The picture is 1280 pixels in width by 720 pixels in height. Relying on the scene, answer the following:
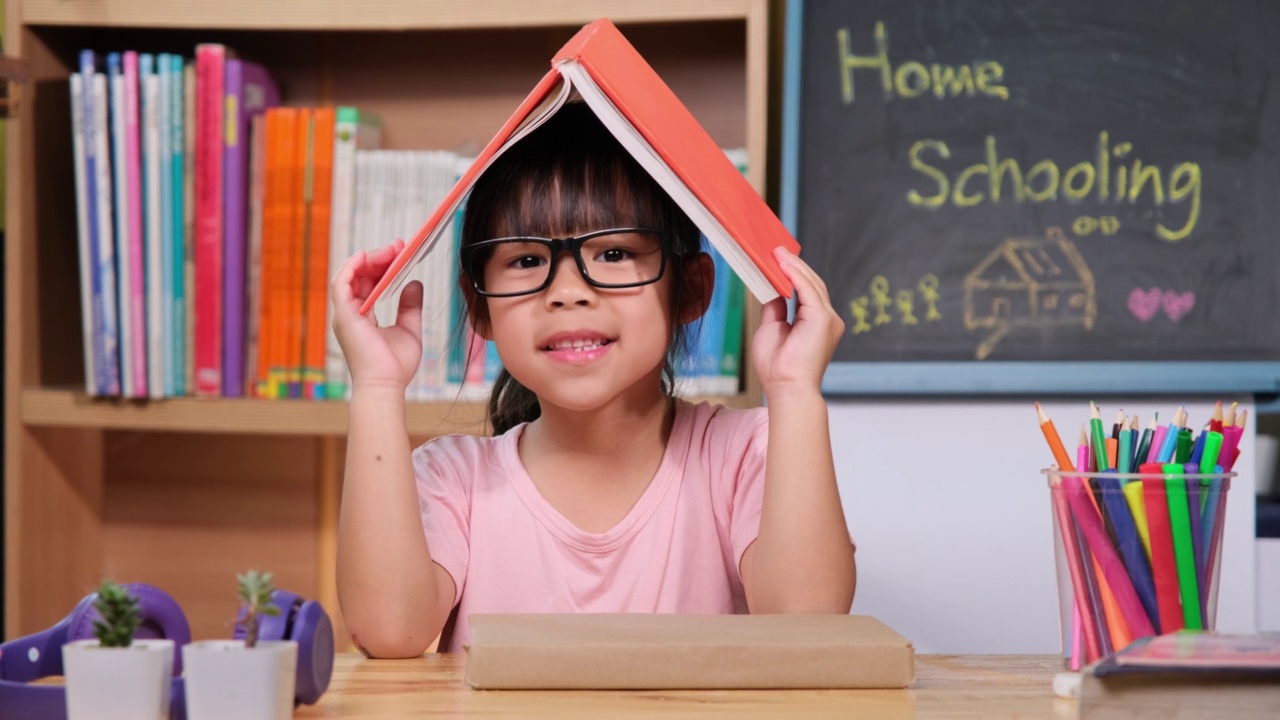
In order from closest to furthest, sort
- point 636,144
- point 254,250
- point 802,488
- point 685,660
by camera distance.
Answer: point 685,660, point 636,144, point 802,488, point 254,250

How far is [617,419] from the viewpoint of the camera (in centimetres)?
112

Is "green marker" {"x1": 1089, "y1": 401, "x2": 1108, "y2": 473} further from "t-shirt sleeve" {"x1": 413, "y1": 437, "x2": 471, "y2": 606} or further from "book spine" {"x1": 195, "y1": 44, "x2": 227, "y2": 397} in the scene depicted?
"book spine" {"x1": 195, "y1": 44, "x2": 227, "y2": 397}

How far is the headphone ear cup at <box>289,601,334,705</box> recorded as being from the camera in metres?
0.59

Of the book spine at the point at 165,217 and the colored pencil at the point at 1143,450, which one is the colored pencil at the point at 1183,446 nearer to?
the colored pencil at the point at 1143,450

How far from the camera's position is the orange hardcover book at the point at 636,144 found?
773 millimetres

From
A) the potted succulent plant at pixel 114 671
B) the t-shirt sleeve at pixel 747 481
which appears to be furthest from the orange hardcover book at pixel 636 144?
the potted succulent plant at pixel 114 671

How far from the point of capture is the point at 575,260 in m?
0.97

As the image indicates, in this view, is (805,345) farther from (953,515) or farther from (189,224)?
(189,224)

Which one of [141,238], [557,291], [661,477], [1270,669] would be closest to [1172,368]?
[661,477]

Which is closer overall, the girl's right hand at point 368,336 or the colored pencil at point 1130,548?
the colored pencil at point 1130,548

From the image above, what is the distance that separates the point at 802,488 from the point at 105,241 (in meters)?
1.15

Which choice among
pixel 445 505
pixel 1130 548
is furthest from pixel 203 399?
pixel 1130 548

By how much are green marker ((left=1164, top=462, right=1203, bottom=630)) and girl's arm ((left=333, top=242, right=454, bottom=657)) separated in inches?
20.5

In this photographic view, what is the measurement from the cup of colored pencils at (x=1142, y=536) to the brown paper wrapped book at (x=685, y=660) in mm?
112
